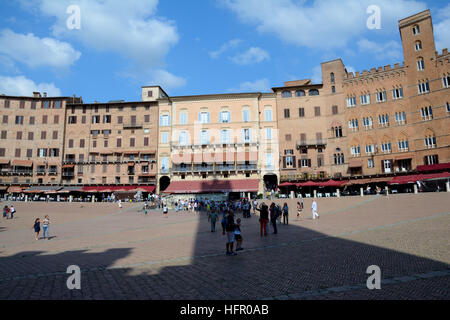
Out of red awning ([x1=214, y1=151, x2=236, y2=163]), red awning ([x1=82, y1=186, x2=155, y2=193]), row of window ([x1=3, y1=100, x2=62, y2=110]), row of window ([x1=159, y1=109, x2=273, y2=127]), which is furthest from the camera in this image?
row of window ([x1=3, y1=100, x2=62, y2=110])

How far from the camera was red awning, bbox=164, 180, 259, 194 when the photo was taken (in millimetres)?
45875

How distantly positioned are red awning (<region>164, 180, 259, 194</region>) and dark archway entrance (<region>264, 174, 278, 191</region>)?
3229mm

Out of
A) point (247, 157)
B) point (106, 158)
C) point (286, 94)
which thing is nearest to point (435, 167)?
point (286, 94)

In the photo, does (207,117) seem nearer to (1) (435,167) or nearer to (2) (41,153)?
(2) (41,153)

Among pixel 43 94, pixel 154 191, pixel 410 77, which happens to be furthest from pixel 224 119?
pixel 43 94

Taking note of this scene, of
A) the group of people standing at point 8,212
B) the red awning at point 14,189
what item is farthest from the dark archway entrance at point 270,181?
the red awning at point 14,189

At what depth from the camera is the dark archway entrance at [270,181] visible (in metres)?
49.5

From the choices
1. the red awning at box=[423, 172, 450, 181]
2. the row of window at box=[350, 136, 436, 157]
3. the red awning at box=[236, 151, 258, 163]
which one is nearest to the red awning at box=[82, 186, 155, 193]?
the red awning at box=[236, 151, 258, 163]

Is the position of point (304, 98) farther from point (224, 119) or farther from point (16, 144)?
point (16, 144)

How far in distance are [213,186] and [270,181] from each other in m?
9.97

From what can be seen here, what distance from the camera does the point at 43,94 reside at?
191ft

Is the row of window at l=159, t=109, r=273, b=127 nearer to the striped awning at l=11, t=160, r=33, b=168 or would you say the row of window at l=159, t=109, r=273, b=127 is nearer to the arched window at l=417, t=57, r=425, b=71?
the arched window at l=417, t=57, r=425, b=71

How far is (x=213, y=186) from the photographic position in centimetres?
4734
